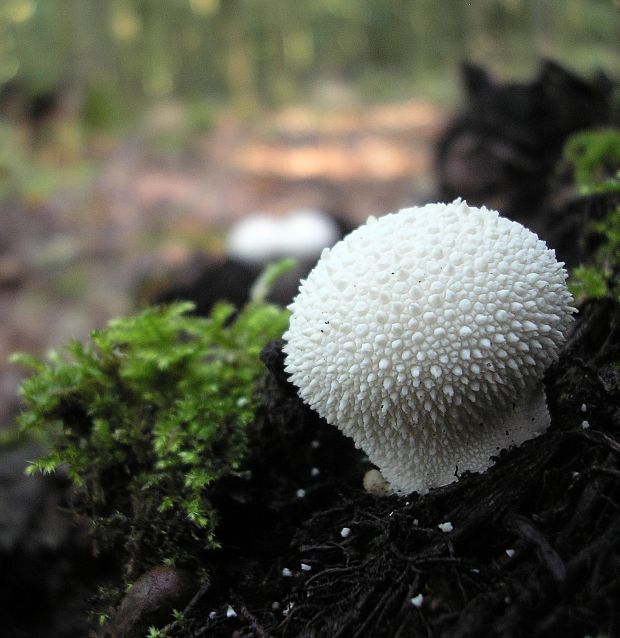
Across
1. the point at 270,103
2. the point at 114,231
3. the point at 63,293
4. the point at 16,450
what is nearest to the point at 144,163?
the point at 114,231

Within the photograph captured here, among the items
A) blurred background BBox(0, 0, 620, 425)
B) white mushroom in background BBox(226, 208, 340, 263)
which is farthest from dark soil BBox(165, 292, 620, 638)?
white mushroom in background BBox(226, 208, 340, 263)

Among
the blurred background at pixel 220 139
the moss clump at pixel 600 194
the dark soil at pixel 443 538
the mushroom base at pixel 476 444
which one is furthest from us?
the blurred background at pixel 220 139

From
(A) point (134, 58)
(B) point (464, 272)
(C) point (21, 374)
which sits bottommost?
(C) point (21, 374)

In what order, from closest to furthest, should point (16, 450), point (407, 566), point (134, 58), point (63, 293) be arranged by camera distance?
1. point (407, 566)
2. point (16, 450)
3. point (63, 293)
4. point (134, 58)

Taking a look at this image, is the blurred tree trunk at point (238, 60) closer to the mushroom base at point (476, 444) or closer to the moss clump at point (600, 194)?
the moss clump at point (600, 194)

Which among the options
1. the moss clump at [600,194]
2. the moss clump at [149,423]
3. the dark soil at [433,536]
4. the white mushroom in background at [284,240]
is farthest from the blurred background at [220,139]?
the dark soil at [433,536]

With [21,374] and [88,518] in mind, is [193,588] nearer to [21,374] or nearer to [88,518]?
[88,518]

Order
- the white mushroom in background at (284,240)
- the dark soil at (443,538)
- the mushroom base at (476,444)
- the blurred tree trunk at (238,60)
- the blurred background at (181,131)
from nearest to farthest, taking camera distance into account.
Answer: the dark soil at (443,538)
the mushroom base at (476,444)
the white mushroom in background at (284,240)
the blurred background at (181,131)
the blurred tree trunk at (238,60)

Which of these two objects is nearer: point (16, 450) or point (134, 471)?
point (134, 471)
